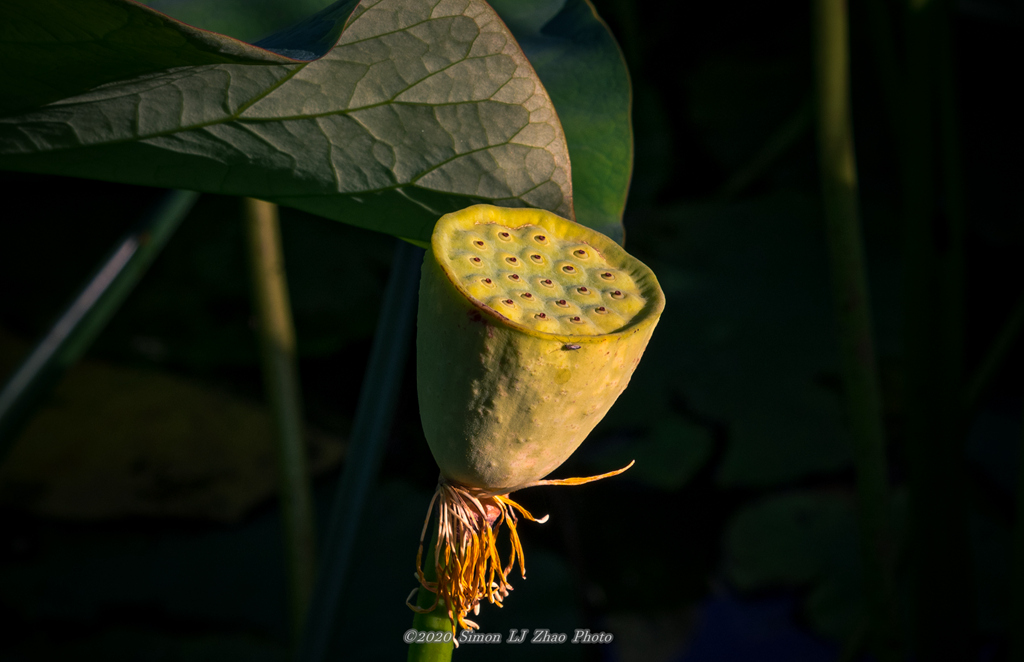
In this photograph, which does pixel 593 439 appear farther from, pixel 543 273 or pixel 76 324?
pixel 543 273

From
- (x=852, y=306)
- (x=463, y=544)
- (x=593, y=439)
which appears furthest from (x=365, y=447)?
(x=593, y=439)

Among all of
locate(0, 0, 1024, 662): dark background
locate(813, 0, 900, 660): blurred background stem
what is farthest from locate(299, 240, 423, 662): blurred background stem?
locate(813, 0, 900, 660): blurred background stem

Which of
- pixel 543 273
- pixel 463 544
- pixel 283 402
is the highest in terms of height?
pixel 543 273

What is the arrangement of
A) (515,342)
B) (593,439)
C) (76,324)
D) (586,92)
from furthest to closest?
(593,439)
(76,324)
(586,92)
(515,342)

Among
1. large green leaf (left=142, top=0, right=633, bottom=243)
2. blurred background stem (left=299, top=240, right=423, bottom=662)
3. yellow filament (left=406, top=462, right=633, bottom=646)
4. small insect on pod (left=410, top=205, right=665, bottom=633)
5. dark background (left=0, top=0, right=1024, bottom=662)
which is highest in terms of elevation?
large green leaf (left=142, top=0, right=633, bottom=243)

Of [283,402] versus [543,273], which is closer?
[543,273]

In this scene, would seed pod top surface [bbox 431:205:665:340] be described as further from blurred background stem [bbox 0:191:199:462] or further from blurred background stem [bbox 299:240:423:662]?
blurred background stem [bbox 0:191:199:462]

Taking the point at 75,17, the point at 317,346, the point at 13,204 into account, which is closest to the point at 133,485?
the point at 317,346
